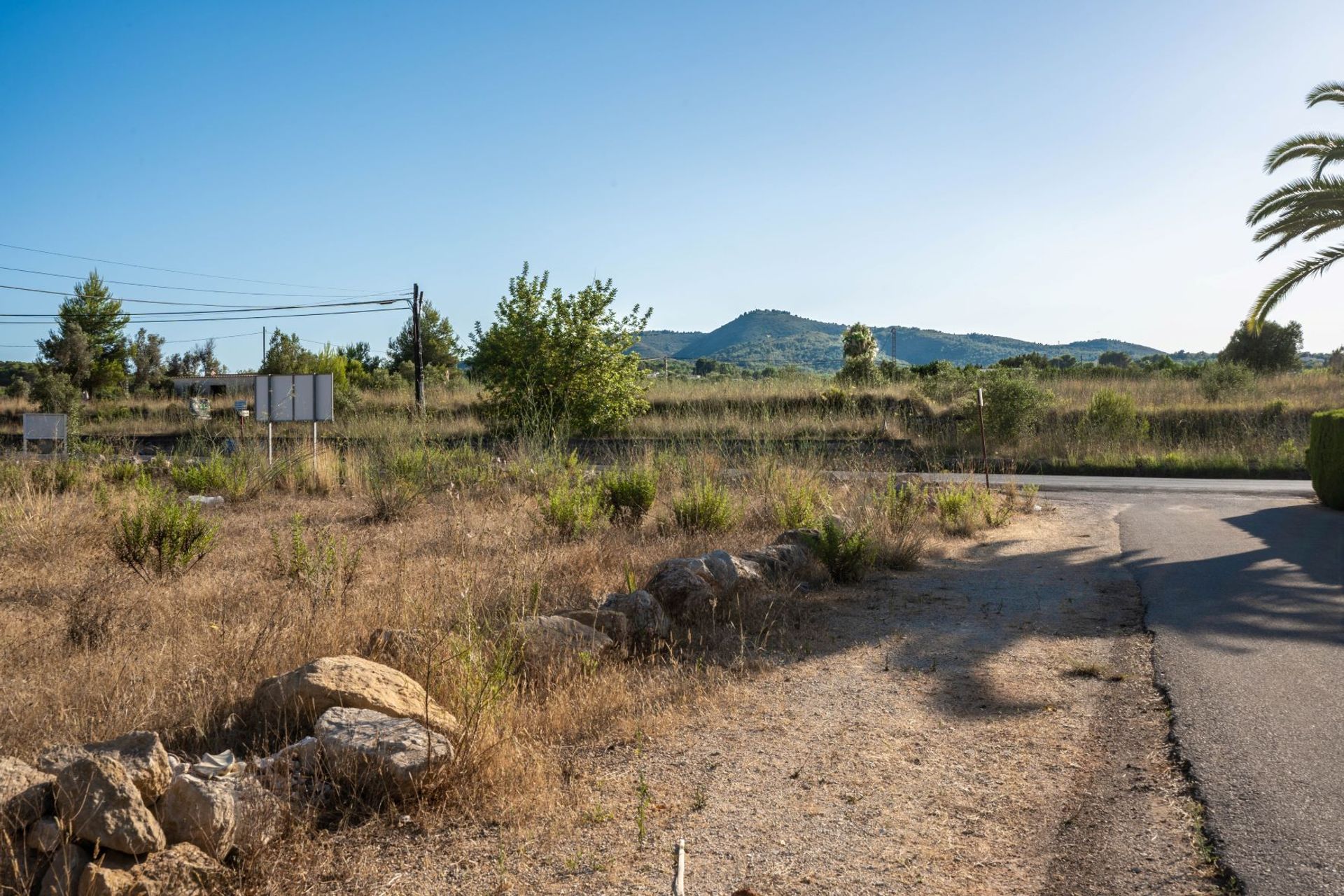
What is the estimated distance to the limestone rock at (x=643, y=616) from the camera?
555 cm

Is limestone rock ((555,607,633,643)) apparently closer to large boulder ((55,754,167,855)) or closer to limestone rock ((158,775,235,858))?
limestone rock ((158,775,235,858))

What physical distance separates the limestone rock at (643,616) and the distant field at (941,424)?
737 centimetres

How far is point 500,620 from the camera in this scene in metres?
5.40

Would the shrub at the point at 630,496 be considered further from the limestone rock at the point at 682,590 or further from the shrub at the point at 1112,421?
the shrub at the point at 1112,421

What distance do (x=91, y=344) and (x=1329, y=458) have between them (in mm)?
60458

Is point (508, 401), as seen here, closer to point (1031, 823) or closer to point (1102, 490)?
point (1102, 490)

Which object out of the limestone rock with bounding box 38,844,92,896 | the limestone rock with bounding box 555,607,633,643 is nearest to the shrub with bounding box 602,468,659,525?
the limestone rock with bounding box 555,607,633,643

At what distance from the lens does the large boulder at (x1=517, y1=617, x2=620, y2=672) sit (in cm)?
483

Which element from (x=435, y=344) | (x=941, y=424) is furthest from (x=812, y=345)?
(x=941, y=424)

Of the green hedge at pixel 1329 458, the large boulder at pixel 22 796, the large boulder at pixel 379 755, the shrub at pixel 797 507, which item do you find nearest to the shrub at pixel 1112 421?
the green hedge at pixel 1329 458

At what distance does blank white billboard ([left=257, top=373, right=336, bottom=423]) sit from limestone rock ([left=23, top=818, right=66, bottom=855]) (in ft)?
39.8

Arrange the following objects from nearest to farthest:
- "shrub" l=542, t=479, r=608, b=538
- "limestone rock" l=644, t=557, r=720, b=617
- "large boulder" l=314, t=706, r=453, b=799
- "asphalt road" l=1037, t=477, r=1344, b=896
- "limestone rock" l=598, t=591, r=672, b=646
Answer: "asphalt road" l=1037, t=477, r=1344, b=896 < "large boulder" l=314, t=706, r=453, b=799 < "limestone rock" l=598, t=591, r=672, b=646 < "limestone rock" l=644, t=557, r=720, b=617 < "shrub" l=542, t=479, r=608, b=538

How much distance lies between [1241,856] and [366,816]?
9.94 feet

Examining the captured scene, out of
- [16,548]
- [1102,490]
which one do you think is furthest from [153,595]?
[1102,490]
